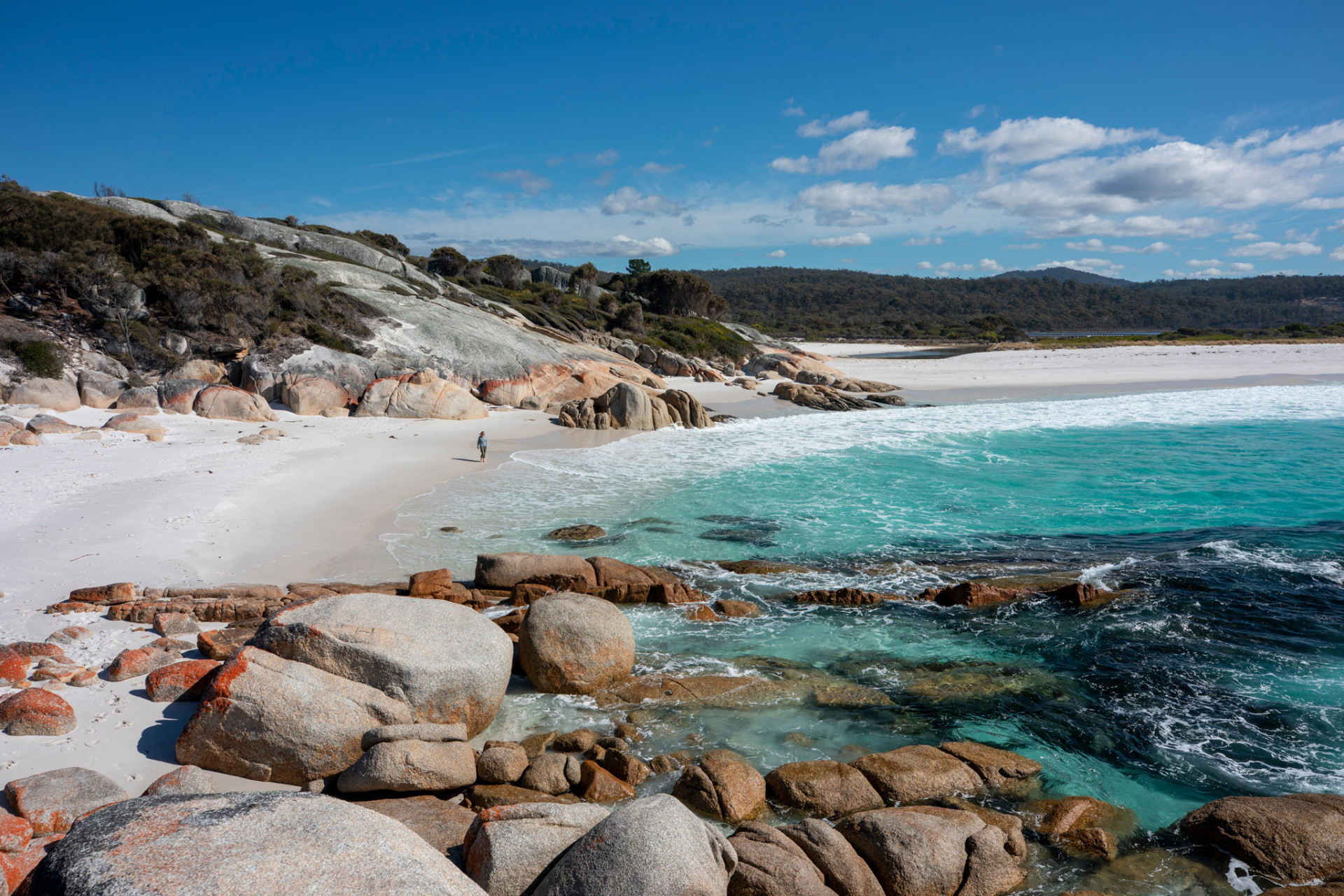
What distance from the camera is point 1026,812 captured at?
6.17 m

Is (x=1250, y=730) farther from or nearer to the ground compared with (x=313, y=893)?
nearer to the ground

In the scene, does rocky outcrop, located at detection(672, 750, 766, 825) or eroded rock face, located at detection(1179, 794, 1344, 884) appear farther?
rocky outcrop, located at detection(672, 750, 766, 825)

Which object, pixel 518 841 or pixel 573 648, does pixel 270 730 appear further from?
pixel 573 648

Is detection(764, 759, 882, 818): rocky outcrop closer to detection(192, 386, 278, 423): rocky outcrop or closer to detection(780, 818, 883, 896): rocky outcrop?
detection(780, 818, 883, 896): rocky outcrop

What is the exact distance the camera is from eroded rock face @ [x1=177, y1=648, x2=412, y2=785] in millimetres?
5977

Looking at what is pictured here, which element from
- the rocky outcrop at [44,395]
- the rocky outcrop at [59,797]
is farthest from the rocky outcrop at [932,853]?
the rocky outcrop at [44,395]

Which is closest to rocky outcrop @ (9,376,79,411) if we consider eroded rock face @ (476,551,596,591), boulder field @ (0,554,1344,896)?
boulder field @ (0,554,1344,896)

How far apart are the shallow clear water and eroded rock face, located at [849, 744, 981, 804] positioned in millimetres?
634

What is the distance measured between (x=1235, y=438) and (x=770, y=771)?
27.5 meters

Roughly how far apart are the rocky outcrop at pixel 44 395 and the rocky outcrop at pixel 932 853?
22761 millimetres

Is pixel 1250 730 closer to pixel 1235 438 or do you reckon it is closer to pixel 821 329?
pixel 1235 438

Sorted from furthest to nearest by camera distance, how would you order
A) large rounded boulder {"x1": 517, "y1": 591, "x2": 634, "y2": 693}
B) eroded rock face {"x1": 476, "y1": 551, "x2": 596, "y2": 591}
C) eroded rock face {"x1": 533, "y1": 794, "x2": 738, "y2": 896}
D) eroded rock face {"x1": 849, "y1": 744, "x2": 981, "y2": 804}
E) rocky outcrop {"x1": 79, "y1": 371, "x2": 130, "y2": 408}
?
rocky outcrop {"x1": 79, "y1": 371, "x2": 130, "y2": 408}, eroded rock face {"x1": 476, "y1": 551, "x2": 596, "y2": 591}, large rounded boulder {"x1": 517, "y1": 591, "x2": 634, "y2": 693}, eroded rock face {"x1": 849, "y1": 744, "x2": 981, "y2": 804}, eroded rock face {"x1": 533, "y1": 794, "x2": 738, "y2": 896}

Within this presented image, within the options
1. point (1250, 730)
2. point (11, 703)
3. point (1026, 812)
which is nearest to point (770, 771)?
point (1026, 812)

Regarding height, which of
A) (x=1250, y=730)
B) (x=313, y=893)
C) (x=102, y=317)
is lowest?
(x=1250, y=730)
